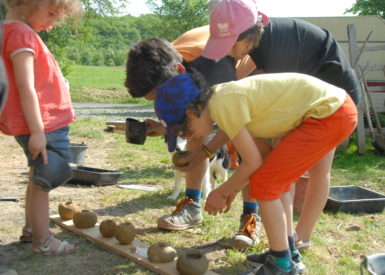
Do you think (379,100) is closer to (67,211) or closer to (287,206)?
(287,206)

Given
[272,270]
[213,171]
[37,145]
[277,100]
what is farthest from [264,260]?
[213,171]

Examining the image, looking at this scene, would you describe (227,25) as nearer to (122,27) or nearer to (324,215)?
(324,215)

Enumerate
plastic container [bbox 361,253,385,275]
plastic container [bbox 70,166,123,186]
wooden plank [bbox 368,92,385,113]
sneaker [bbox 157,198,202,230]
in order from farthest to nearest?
wooden plank [bbox 368,92,385,113], plastic container [bbox 70,166,123,186], sneaker [bbox 157,198,202,230], plastic container [bbox 361,253,385,275]

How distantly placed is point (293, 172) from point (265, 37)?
35.1 inches

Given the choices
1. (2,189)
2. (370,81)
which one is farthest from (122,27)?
(2,189)

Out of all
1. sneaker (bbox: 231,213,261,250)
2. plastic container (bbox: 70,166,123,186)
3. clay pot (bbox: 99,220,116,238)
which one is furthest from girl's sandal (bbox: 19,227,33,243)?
plastic container (bbox: 70,166,123,186)

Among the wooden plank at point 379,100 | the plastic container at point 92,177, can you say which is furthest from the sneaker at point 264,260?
the wooden plank at point 379,100

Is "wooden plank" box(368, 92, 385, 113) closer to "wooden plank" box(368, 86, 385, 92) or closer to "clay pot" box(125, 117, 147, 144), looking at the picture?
"wooden plank" box(368, 86, 385, 92)

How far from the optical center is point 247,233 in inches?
120

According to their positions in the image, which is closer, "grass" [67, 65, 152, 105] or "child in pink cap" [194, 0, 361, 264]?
"child in pink cap" [194, 0, 361, 264]

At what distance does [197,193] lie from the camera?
11.3ft

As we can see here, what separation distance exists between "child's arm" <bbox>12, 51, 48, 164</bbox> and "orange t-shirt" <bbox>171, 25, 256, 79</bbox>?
3.35 ft

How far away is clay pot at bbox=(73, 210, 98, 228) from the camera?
3.19 meters

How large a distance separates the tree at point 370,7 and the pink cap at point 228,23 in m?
19.4
